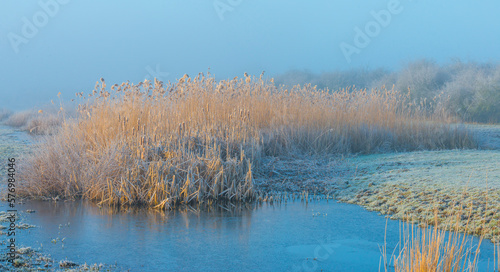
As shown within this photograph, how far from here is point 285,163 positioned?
7602 millimetres

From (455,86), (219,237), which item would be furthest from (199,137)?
(455,86)

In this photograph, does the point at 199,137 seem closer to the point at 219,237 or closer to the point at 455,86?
the point at 219,237

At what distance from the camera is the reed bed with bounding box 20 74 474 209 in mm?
5762

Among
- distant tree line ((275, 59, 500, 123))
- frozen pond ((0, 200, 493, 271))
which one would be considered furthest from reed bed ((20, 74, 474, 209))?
distant tree line ((275, 59, 500, 123))

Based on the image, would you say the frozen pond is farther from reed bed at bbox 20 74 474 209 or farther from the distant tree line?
the distant tree line

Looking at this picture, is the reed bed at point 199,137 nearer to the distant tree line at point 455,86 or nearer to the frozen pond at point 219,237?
the frozen pond at point 219,237

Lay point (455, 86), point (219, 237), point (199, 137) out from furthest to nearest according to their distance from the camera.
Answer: point (455, 86) < point (199, 137) < point (219, 237)

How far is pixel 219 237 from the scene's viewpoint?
429 centimetres

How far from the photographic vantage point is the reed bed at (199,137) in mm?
5762

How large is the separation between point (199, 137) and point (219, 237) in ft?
9.15

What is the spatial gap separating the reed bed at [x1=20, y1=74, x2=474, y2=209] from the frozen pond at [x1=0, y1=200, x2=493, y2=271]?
18.2 inches

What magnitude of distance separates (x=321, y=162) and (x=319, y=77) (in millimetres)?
22954

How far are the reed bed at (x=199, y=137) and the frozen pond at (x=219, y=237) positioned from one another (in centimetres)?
46

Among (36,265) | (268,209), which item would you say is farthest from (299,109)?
(36,265)
